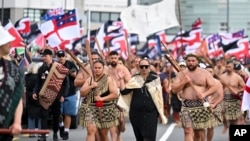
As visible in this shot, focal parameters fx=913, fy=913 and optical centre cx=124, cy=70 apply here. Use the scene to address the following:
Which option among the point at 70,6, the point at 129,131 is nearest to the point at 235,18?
the point at 70,6

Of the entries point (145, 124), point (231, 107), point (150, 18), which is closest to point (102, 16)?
point (150, 18)

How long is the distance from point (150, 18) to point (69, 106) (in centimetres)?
382

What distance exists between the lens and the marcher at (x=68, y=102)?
1805 centimetres

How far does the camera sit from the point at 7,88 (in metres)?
8.30

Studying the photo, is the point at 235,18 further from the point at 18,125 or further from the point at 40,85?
the point at 18,125

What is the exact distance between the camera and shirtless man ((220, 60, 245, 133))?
18812 mm

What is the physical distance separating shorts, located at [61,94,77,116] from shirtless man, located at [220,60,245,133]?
3106mm

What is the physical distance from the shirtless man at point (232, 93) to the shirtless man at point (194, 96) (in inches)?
191

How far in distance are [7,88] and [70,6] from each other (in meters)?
74.7

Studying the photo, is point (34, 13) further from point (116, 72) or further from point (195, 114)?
point (195, 114)

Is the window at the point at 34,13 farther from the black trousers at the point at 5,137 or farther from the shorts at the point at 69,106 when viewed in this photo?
the black trousers at the point at 5,137

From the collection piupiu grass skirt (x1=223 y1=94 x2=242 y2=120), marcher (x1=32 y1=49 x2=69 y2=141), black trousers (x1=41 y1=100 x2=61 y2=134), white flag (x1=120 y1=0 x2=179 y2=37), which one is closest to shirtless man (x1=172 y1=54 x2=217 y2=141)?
marcher (x1=32 y1=49 x2=69 y2=141)

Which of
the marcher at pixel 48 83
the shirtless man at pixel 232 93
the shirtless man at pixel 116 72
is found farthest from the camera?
the shirtless man at pixel 232 93

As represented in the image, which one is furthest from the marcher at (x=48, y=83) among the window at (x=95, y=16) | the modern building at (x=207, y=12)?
the window at (x=95, y=16)
